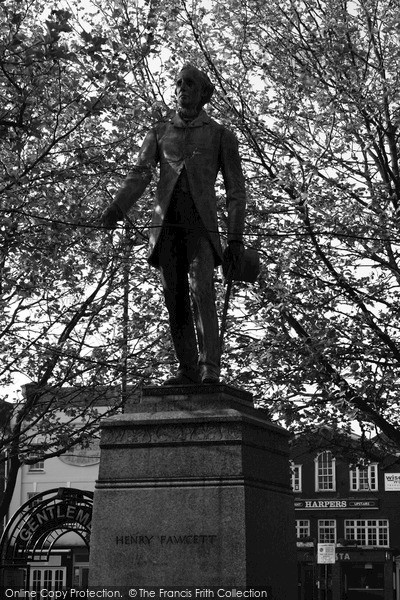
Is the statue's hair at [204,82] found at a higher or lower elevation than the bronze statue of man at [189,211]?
higher

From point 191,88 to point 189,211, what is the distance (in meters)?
1.12

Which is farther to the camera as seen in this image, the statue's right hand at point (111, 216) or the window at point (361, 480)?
the window at point (361, 480)

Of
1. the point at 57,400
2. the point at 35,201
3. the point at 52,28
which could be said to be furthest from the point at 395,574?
the point at 52,28

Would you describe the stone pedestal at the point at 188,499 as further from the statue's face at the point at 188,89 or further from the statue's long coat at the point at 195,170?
the statue's face at the point at 188,89

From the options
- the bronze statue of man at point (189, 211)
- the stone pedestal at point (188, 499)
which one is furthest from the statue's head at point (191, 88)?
the stone pedestal at point (188, 499)

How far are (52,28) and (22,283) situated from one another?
8.69m

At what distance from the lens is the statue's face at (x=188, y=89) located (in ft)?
31.0

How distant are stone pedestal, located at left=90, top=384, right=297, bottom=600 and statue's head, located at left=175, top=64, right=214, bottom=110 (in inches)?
104

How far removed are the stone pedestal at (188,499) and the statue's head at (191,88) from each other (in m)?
2.65

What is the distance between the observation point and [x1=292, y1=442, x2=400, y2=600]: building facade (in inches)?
2479

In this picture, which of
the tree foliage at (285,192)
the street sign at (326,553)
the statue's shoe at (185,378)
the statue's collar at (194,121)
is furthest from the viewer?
the street sign at (326,553)

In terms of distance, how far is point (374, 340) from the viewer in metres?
18.2

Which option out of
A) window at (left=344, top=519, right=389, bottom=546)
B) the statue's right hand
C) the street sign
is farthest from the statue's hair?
window at (left=344, top=519, right=389, bottom=546)

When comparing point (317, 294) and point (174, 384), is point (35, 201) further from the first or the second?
point (174, 384)
